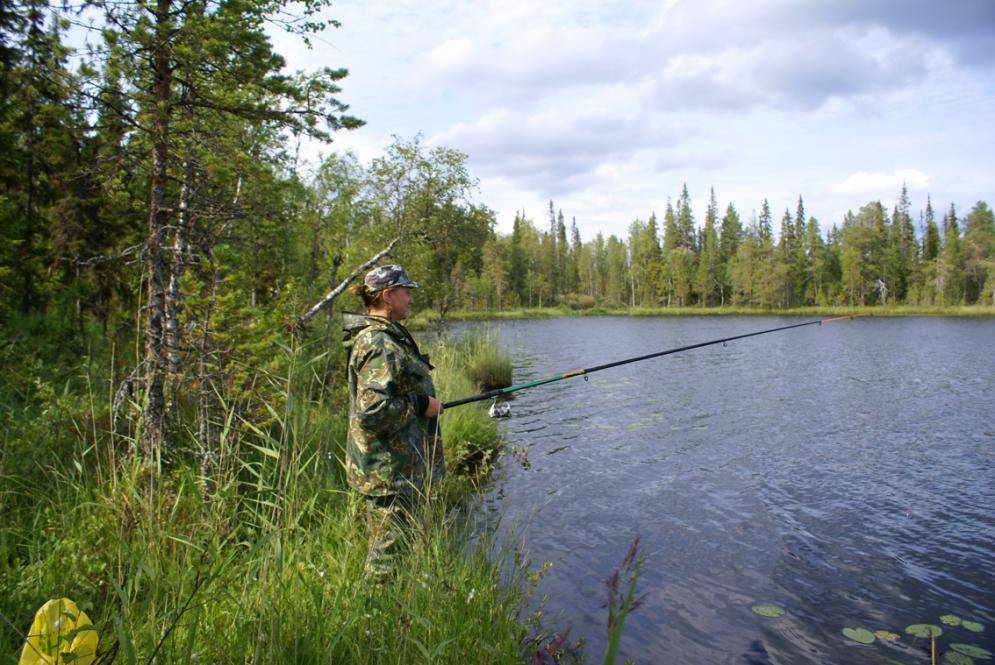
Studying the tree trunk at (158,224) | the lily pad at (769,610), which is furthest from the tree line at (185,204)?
the lily pad at (769,610)

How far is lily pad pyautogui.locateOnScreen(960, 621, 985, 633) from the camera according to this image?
4762mm

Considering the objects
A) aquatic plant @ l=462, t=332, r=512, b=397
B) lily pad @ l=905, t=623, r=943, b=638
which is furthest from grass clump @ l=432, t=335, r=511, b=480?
lily pad @ l=905, t=623, r=943, b=638

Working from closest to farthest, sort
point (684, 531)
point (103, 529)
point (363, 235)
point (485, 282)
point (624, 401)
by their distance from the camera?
point (103, 529) < point (684, 531) < point (624, 401) < point (363, 235) < point (485, 282)

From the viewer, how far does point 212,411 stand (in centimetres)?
599

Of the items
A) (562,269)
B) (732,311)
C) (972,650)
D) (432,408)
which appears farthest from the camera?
(562,269)

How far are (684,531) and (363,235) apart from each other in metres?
15.3

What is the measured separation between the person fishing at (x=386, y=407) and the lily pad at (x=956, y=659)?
395 cm

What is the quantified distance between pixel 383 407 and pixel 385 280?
86cm

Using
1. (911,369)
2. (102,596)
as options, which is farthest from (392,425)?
(911,369)

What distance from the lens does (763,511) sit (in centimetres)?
746

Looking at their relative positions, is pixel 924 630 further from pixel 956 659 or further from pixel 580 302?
pixel 580 302

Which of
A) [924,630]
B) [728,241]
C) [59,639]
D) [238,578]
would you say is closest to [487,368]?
[924,630]

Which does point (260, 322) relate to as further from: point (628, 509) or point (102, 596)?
point (628, 509)

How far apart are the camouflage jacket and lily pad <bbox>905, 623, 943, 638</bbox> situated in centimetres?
401
